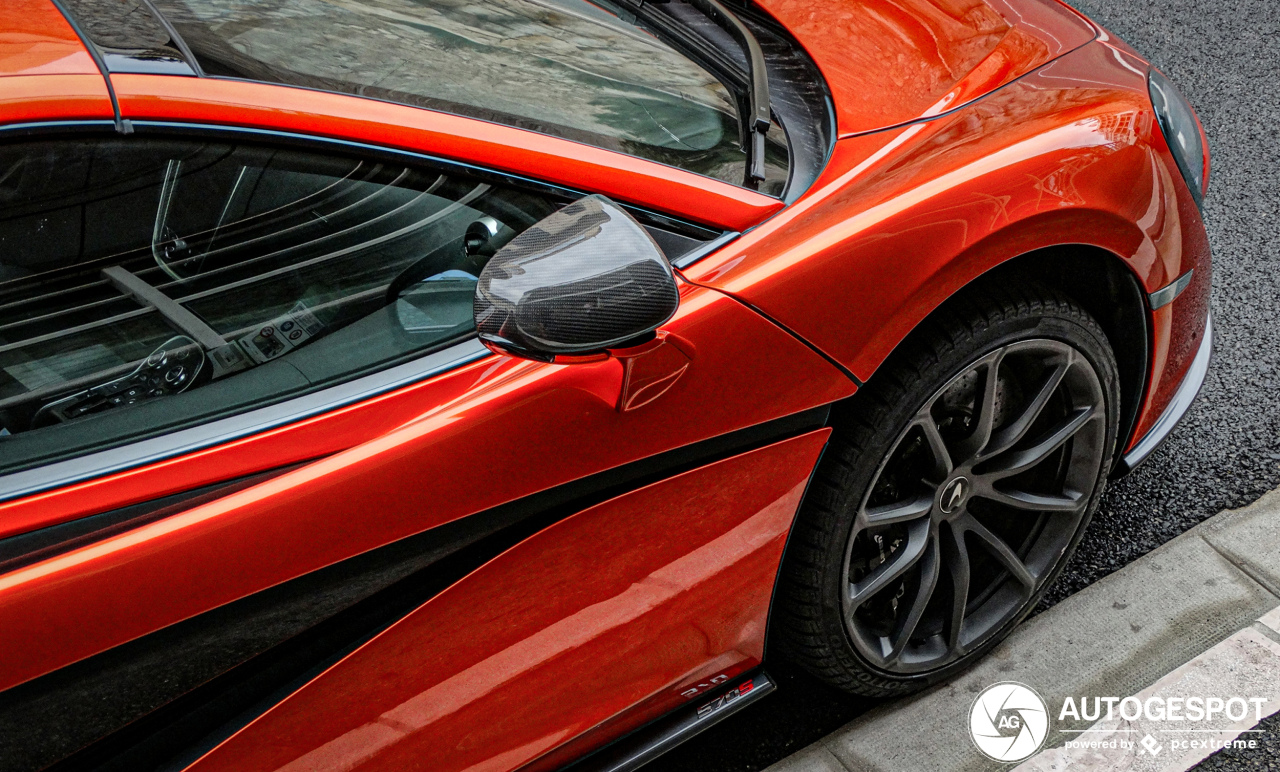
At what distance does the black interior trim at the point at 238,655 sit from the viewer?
1115mm

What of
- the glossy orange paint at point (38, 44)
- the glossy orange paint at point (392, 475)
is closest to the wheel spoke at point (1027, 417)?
the glossy orange paint at point (392, 475)

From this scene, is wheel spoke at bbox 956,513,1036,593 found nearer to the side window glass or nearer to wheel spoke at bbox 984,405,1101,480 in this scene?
wheel spoke at bbox 984,405,1101,480

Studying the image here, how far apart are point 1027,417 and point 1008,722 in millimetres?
647

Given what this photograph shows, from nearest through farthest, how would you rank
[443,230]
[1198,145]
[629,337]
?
[629,337], [443,230], [1198,145]

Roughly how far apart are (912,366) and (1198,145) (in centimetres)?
92

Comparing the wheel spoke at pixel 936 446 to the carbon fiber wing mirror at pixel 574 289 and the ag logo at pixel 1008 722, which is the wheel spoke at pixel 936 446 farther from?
the carbon fiber wing mirror at pixel 574 289

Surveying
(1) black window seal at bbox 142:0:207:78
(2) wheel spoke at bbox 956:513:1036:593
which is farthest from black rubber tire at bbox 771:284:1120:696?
(1) black window seal at bbox 142:0:207:78

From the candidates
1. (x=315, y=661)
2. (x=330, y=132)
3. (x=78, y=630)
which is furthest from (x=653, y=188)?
(x=78, y=630)

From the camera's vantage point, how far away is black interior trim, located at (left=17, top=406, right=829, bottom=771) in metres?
1.12

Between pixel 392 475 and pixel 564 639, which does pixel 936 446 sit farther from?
pixel 392 475

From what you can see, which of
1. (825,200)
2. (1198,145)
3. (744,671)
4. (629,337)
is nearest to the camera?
(629,337)

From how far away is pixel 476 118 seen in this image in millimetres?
1391

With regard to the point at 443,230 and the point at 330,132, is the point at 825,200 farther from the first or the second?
the point at 330,132

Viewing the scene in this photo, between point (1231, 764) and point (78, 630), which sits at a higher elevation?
point (78, 630)
